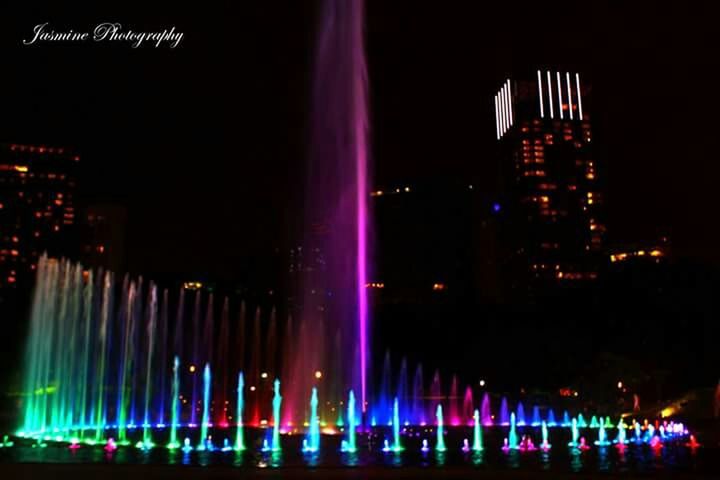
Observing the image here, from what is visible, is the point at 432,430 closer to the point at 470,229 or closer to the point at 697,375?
the point at 697,375

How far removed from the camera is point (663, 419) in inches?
1371

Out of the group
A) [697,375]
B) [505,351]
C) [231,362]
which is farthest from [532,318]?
[231,362]

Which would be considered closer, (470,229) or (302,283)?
(302,283)

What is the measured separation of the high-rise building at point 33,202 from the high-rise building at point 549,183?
8419cm

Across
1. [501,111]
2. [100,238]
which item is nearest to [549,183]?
[501,111]

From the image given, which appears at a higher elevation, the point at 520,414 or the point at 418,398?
the point at 418,398

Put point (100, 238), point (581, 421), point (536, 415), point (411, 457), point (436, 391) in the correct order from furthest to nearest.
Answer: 1. point (100, 238)
2. point (436, 391)
3. point (536, 415)
4. point (581, 421)
5. point (411, 457)

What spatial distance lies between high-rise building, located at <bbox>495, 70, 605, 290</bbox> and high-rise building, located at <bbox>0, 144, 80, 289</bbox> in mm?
84185

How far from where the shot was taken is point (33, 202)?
439ft

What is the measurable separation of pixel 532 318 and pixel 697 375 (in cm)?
2126

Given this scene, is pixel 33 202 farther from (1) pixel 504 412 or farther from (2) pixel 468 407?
(1) pixel 504 412

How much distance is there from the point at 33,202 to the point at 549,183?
100 m

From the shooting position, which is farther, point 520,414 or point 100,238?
point 100,238

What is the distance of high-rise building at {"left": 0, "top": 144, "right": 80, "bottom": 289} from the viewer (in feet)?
410
